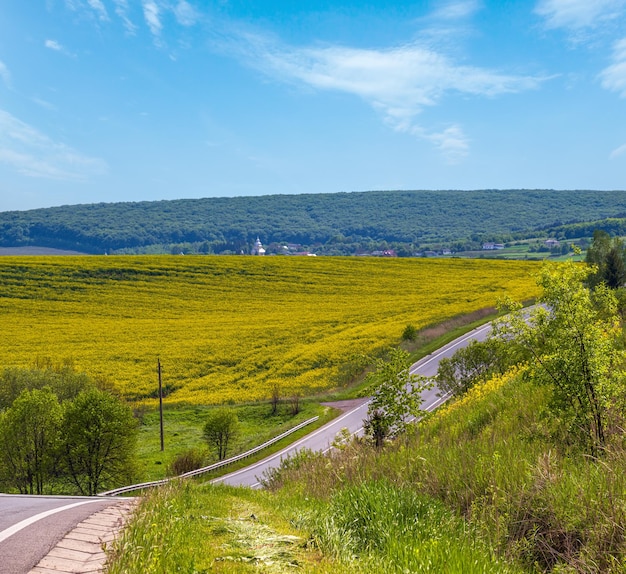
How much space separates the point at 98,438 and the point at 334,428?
16215 mm

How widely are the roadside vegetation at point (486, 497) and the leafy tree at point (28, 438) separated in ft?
88.1

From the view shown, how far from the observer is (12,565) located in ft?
16.3

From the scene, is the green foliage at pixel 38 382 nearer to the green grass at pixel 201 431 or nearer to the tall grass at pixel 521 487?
the green grass at pixel 201 431

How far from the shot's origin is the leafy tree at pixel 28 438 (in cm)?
3216

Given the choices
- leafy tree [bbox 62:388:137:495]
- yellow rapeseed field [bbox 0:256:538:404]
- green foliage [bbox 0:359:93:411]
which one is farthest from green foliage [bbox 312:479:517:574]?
yellow rapeseed field [bbox 0:256:538:404]

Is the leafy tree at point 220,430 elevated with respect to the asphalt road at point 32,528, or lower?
lower

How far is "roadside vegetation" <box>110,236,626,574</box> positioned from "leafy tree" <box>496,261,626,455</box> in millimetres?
18

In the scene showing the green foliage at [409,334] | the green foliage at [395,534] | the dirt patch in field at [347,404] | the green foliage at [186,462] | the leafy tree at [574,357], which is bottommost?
the green foliage at [186,462]

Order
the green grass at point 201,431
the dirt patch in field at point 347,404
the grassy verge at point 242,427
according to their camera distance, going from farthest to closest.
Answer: the dirt patch in field at point 347,404, the grassy verge at point 242,427, the green grass at point 201,431

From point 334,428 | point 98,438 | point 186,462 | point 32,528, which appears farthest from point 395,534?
point 334,428

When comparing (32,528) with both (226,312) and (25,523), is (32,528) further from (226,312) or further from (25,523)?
(226,312)

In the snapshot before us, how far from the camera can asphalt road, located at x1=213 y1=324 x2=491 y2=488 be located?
1315 inches

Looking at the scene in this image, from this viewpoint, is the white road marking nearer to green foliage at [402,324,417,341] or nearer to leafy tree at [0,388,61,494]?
leafy tree at [0,388,61,494]

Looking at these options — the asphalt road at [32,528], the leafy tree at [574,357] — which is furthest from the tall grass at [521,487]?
the asphalt road at [32,528]
